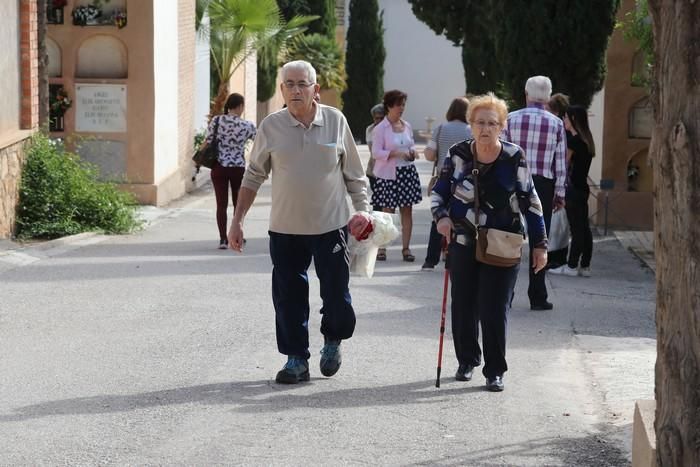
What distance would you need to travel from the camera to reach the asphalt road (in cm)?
626

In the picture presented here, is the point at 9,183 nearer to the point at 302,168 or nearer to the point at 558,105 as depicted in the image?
the point at 558,105

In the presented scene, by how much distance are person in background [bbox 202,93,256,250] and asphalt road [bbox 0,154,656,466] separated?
2055 millimetres

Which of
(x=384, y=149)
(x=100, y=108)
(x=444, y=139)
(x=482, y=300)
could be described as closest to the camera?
(x=482, y=300)

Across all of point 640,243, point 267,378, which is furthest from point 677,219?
point 640,243

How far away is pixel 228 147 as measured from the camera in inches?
575

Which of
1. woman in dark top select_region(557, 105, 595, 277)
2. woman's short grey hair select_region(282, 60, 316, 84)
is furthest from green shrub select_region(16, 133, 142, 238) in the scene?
woman's short grey hair select_region(282, 60, 316, 84)

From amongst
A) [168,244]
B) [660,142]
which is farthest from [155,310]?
[660,142]

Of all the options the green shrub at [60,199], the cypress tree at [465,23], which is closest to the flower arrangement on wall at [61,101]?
the green shrub at [60,199]

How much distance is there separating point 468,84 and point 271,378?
2770cm

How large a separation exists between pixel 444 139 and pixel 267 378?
586 centimetres

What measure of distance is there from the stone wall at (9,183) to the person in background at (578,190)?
5.81 meters

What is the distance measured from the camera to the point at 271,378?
7.75m

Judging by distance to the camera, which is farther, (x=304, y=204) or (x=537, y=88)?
(x=537, y=88)

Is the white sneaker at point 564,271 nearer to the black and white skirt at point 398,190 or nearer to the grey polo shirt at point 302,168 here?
the black and white skirt at point 398,190
